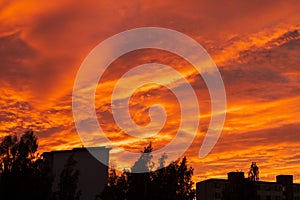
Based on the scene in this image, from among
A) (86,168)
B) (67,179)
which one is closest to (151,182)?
(67,179)

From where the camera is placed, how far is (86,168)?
68625mm

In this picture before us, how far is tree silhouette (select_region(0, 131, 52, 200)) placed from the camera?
3328 centimetres

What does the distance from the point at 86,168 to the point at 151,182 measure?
3328cm

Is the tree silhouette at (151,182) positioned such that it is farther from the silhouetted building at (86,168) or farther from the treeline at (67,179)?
the silhouetted building at (86,168)

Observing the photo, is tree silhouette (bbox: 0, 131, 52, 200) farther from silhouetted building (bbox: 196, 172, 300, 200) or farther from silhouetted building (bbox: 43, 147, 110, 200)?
silhouetted building (bbox: 196, 172, 300, 200)

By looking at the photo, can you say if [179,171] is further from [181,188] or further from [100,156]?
[100,156]

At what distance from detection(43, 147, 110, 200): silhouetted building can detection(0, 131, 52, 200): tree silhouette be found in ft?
98.4

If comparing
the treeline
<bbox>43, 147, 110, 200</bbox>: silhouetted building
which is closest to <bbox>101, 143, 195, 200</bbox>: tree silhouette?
the treeline

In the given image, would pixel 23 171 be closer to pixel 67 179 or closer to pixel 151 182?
pixel 67 179

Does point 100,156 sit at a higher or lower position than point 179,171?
higher

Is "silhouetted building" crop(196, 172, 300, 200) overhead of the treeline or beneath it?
overhead

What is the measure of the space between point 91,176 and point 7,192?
3538 cm

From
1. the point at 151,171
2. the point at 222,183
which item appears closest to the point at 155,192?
the point at 151,171

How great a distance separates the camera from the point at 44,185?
3488 cm
